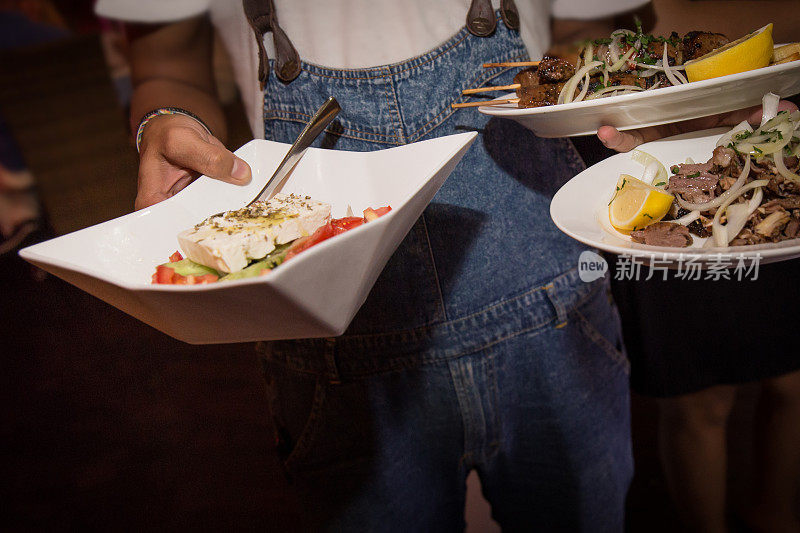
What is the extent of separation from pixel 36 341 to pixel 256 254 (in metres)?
0.84

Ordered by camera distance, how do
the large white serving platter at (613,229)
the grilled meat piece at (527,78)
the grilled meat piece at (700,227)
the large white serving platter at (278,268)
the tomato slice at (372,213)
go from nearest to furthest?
the large white serving platter at (278,268), the large white serving platter at (613,229), the tomato slice at (372,213), the grilled meat piece at (700,227), the grilled meat piece at (527,78)

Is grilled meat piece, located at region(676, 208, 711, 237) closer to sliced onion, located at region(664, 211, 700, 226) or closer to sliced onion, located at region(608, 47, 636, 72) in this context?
sliced onion, located at region(664, 211, 700, 226)

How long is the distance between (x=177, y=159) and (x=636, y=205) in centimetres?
88

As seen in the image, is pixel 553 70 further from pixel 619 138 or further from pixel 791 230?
pixel 791 230

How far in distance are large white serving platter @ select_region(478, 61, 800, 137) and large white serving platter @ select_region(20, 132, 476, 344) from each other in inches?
8.2

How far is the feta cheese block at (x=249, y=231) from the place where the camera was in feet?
2.69

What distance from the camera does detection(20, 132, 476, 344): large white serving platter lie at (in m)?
0.63

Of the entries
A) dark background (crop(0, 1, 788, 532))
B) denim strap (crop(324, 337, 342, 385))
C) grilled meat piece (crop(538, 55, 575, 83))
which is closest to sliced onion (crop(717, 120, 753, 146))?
dark background (crop(0, 1, 788, 532))

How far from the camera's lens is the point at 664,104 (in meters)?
0.89

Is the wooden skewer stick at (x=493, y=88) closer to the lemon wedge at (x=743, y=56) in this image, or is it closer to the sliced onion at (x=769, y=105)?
the lemon wedge at (x=743, y=56)

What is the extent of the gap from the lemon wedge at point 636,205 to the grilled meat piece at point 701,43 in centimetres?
37

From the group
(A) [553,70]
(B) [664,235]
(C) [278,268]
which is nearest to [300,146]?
(C) [278,268]

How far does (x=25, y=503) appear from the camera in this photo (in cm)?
146

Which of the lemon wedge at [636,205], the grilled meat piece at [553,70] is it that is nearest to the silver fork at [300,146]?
the grilled meat piece at [553,70]
